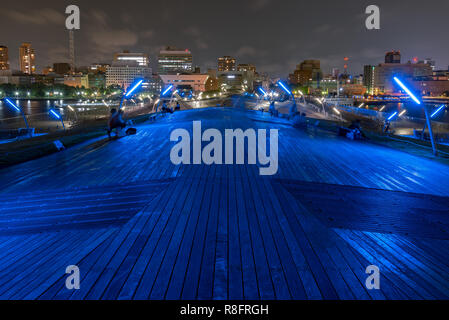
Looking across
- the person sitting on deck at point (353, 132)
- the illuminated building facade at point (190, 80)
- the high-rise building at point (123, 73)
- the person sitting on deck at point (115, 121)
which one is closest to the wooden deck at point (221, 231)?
the person sitting on deck at point (115, 121)

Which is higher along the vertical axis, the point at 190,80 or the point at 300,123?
the point at 190,80

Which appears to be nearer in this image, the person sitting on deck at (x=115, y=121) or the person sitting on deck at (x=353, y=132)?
the person sitting on deck at (x=115, y=121)

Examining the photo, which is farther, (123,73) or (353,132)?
(123,73)

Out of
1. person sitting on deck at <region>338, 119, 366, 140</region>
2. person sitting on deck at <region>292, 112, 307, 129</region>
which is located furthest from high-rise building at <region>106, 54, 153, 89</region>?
person sitting on deck at <region>338, 119, 366, 140</region>

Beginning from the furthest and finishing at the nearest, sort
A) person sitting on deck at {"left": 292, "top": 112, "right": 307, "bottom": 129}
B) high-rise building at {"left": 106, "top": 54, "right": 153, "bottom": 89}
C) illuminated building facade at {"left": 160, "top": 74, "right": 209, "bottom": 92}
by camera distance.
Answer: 1. high-rise building at {"left": 106, "top": 54, "right": 153, "bottom": 89}
2. illuminated building facade at {"left": 160, "top": 74, "right": 209, "bottom": 92}
3. person sitting on deck at {"left": 292, "top": 112, "right": 307, "bottom": 129}

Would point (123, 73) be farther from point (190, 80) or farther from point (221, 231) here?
point (221, 231)

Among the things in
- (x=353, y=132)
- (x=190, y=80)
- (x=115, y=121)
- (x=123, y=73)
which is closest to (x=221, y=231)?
(x=115, y=121)

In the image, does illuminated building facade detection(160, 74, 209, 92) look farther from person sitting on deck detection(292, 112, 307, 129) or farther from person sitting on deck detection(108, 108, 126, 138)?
person sitting on deck detection(108, 108, 126, 138)

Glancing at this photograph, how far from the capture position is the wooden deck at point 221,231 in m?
3.72

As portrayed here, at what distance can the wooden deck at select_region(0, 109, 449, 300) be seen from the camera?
12.2 feet

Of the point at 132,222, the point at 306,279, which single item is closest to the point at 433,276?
the point at 306,279

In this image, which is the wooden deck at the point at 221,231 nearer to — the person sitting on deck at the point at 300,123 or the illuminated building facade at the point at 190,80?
the person sitting on deck at the point at 300,123

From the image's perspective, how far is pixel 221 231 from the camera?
498 cm
